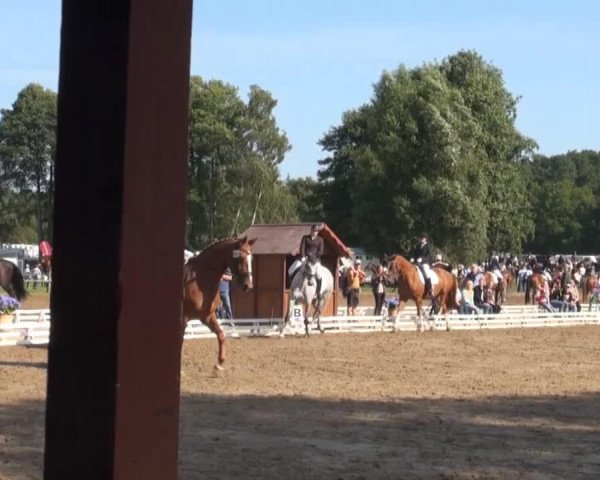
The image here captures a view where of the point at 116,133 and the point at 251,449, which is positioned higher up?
the point at 116,133

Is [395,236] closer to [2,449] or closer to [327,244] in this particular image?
[327,244]

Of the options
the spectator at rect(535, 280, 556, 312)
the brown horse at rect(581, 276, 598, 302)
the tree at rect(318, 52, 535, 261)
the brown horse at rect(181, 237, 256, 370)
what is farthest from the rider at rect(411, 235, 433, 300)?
the tree at rect(318, 52, 535, 261)

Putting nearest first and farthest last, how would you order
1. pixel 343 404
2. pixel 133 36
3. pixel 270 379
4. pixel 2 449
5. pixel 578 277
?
pixel 133 36
pixel 2 449
pixel 343 404
pixel 270 379
pixel 578 277

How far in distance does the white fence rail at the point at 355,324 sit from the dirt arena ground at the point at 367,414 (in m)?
1.79

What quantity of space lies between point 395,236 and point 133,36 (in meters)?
57.1

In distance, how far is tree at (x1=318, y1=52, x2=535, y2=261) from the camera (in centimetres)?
5659

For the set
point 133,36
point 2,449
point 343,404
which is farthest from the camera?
point 343,404

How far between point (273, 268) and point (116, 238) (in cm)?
2703

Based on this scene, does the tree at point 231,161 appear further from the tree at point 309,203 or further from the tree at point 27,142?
the tree at point 27,142

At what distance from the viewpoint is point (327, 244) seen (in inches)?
1186

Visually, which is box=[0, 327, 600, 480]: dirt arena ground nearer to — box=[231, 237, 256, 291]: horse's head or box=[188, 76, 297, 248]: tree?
box=[231, 237, 256, 291]: horse's head

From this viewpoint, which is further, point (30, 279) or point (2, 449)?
point (30, 279)

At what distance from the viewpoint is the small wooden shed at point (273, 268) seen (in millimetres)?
28594

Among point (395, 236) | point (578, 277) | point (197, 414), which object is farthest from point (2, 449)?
point (395, 236)
